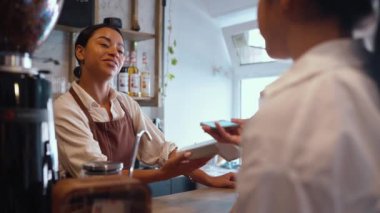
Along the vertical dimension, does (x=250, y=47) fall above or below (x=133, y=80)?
Result: above

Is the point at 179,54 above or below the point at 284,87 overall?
above

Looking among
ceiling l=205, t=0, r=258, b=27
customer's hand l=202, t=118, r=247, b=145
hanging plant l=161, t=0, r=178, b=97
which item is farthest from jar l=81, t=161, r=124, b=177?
ceiling l=205, t=0, r=258, b=27

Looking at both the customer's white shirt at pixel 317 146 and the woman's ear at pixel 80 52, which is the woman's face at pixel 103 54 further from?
the customer's white shirt at pixel 317 146

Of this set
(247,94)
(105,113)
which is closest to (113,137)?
(105,113)

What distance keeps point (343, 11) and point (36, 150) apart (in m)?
0.53

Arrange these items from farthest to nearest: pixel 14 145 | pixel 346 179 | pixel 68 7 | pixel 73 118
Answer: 1. pixel 68 7
2. pixel 73 118
3. pixel 14 145
4. pixel 346 179

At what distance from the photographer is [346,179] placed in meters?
0.47

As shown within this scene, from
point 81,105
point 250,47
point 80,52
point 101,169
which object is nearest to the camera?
point 101,169

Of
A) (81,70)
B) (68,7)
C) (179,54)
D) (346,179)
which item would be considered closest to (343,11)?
(346,179)

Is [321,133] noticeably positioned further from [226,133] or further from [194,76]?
[194,76]

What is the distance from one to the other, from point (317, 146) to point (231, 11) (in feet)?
8.79

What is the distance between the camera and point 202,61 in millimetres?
3176

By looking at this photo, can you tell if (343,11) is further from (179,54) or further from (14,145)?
(179,54)

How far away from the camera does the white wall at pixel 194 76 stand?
9.82 ft
